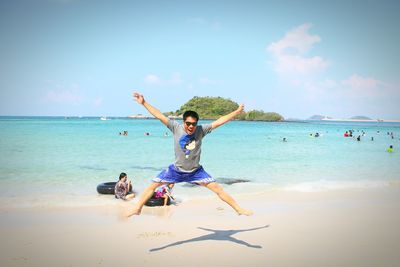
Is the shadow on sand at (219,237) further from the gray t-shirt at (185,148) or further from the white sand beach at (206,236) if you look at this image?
the gray t-shirt at (185,148)

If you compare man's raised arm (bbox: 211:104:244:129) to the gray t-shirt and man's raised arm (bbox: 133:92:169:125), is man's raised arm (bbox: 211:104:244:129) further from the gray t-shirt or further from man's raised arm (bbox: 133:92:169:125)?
man's raised arm (bbox: 133:92:169:125)

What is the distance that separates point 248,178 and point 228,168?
400 cm

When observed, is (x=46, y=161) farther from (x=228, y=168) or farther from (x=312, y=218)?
(x=312, y=218)

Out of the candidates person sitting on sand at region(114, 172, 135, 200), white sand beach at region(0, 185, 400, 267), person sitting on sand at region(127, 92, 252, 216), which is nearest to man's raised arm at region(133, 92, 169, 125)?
person sitting on sand at region(127, 92, 252, 216)

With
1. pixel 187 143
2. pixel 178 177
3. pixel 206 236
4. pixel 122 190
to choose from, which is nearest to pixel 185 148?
pixel 187 143

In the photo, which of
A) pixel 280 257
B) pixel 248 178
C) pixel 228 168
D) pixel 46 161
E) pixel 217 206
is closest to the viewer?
pixel 280 257

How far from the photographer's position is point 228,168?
2173cm

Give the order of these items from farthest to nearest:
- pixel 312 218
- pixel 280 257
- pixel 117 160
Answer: pixel 117 160 → pixel 312 218 → pixel 280 257

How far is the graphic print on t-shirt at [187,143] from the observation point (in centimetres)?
620

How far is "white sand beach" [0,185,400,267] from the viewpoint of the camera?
640cm

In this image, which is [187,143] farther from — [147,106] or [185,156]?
[147,106]

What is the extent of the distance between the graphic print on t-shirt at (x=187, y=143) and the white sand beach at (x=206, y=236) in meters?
2.00

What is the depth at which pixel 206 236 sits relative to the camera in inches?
305

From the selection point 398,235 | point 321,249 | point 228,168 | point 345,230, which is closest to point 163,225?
point 321,249
